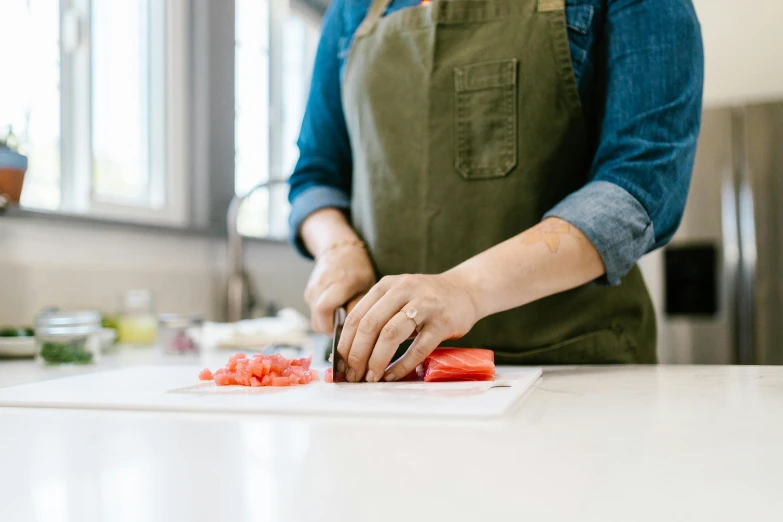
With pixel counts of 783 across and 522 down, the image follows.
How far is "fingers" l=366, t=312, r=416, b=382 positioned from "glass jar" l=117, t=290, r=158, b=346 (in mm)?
1105

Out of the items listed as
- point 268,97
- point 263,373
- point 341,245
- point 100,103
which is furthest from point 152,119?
point 263,373

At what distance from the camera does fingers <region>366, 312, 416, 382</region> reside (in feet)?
2.85

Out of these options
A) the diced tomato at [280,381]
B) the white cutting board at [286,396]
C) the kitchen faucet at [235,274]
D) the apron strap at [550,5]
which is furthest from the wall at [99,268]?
the apron strap at [550,5]

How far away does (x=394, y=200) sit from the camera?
1235 mm

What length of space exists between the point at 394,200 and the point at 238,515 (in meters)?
0.87

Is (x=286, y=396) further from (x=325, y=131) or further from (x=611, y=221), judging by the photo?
(x=325, y=131)

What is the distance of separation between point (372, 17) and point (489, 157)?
364mm

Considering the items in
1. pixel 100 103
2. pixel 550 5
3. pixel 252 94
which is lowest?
pixel 550 5

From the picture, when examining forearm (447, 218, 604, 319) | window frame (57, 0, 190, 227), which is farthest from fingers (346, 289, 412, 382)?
window frame (57, 0, 190, 227)

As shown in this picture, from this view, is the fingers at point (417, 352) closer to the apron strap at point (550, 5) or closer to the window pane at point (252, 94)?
the apron strap at point (550, 5)

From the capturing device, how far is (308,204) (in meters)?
1.36

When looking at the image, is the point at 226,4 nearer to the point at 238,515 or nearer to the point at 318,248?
the point at 318,248

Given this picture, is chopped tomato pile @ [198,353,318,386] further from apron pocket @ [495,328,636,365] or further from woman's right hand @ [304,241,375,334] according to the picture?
apron pocket @ [495,328,636,365]

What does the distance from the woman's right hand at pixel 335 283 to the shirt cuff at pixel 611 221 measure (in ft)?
1.07
